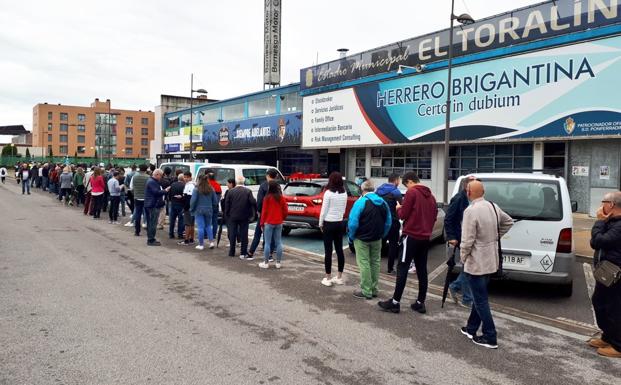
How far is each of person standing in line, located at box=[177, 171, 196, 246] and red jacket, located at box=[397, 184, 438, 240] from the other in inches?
241

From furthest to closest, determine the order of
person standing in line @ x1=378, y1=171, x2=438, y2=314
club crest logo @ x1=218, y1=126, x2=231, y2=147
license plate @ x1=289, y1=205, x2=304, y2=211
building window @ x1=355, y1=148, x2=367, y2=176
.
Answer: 1. club crest logo @ x1=218, y1=126, x2=231, y2=147
2. building window @ x1=355, y1=148, x2=367, y2=176
3. license plate @ x1=289, y1=205, x2=304, y2=211
4. person standing in line @ x1=378, y1=171, x2=438, y2=314

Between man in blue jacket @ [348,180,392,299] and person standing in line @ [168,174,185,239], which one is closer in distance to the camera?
man in blue jacket @ [348,180,392,299]

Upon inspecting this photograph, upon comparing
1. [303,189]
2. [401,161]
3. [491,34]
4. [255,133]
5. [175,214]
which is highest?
[491,34]

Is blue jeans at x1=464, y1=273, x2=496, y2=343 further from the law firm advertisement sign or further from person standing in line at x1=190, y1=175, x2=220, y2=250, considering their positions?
the law firm advertisement sign

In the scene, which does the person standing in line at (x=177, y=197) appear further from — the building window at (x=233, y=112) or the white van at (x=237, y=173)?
the building window at (x=233, y=112)

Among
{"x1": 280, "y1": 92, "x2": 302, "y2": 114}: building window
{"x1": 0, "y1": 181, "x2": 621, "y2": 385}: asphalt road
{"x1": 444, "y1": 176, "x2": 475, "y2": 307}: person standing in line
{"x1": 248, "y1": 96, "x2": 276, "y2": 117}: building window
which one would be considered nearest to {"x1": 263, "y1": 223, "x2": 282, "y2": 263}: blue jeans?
{"x1": 0, "y1": 181, "x2": 621, "y2": 385}: asphalt road

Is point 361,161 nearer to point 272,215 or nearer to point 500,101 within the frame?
point 500,101

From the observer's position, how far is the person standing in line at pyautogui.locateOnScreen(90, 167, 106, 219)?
51.0ft

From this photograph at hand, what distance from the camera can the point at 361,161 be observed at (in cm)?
2725

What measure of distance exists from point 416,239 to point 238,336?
97.7 inches

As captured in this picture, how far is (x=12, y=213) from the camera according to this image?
16.5 meters

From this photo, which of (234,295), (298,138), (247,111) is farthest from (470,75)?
(247,111)

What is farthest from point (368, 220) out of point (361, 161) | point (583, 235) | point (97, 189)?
point (361, 161)

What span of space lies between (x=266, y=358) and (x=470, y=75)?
18.4m
